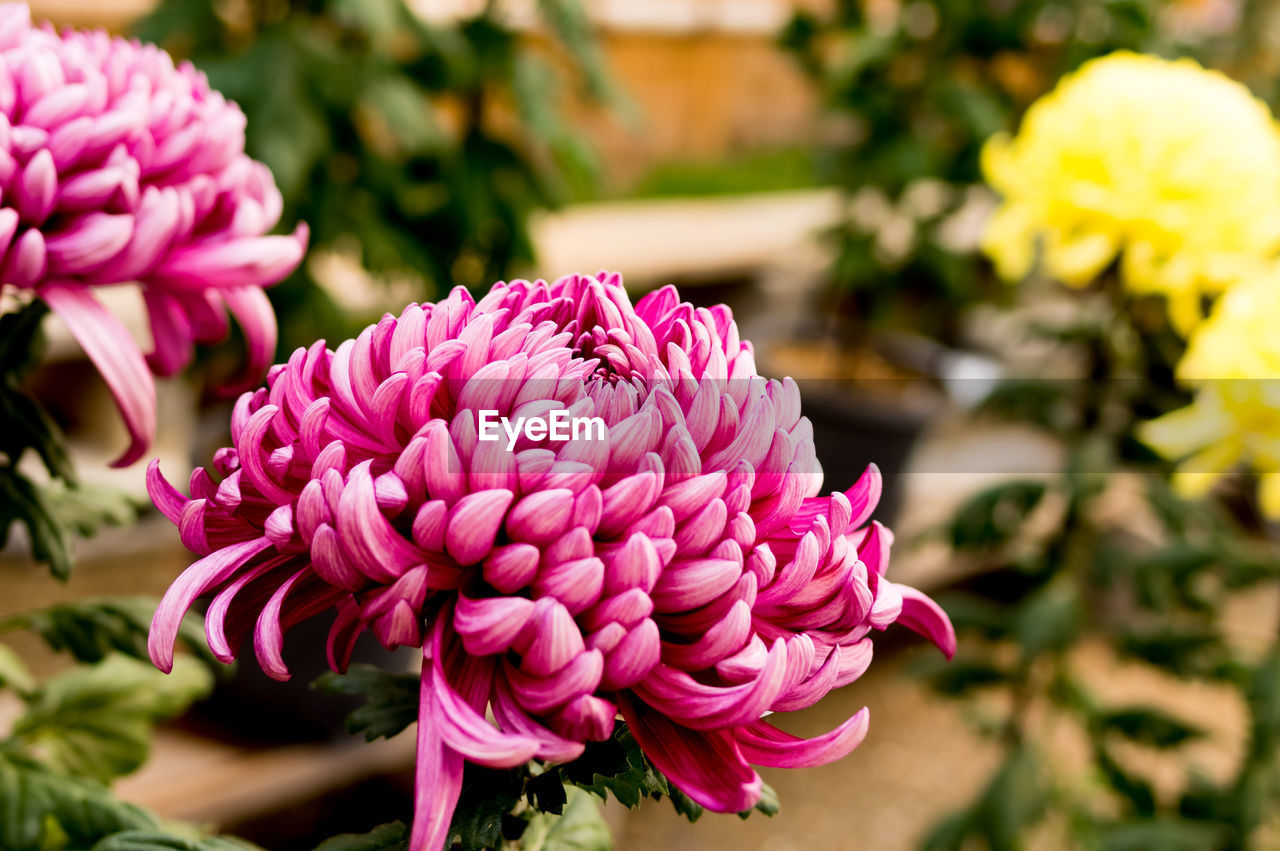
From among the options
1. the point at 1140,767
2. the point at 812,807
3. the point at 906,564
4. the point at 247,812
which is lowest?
the point at 1140,767

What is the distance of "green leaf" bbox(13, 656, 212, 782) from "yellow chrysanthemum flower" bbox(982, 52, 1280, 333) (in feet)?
2.73

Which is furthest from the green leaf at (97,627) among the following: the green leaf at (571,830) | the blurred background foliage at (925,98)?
the blurred background foliage at (925,98)

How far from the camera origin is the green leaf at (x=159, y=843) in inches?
17.3

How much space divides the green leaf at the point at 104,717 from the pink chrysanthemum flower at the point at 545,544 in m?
0.36

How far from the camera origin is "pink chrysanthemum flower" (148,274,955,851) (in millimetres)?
329

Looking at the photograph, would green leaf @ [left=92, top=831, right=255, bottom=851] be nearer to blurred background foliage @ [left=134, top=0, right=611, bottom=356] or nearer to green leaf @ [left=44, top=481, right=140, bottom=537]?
green leaf @ [left=44, top=481, right=140, bottom=537]

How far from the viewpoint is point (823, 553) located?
1.19 feet

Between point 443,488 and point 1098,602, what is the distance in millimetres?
2370

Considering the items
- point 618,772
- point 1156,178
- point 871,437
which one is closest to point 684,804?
point 618,772

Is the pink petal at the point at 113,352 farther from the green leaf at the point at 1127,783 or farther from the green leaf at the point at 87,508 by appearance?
the green leaf at the point at 1127,783

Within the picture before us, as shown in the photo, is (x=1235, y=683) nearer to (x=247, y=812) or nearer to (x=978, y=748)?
(x=978, y=748)

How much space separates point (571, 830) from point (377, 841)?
0.27 feet

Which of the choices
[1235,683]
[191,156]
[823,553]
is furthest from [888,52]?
[823,553]

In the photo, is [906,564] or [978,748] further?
[978,748]
